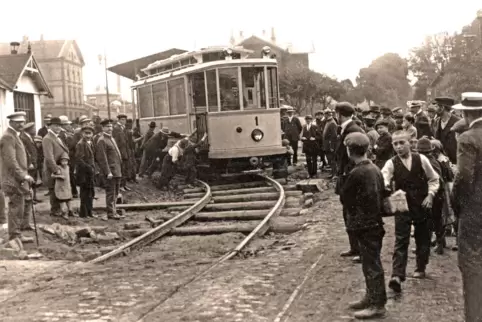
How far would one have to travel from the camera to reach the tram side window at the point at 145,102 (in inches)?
753

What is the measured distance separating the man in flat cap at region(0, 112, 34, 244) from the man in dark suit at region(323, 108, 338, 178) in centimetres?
849

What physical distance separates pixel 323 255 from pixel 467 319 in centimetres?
355

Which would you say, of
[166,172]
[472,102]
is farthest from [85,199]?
[472,102]

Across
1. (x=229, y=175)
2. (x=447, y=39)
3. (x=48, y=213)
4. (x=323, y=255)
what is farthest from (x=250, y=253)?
(x=447, y=39)

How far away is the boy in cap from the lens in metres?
5.32

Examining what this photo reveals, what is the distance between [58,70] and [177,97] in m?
60.3

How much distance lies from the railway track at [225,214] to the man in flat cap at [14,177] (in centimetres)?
157

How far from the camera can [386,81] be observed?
185ft

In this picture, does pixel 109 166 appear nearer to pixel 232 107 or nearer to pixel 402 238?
pixel 232 107

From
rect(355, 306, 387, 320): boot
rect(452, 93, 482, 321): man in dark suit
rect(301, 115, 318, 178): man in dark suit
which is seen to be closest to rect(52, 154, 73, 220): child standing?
rect(355, 306, 387, 320): boot

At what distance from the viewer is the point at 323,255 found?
312 inches

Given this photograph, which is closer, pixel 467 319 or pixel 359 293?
pixel 467 319

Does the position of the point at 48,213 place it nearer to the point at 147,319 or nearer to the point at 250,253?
the point at 250,253

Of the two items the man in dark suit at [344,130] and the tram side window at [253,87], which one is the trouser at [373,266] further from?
the tram side window at [253,87]
